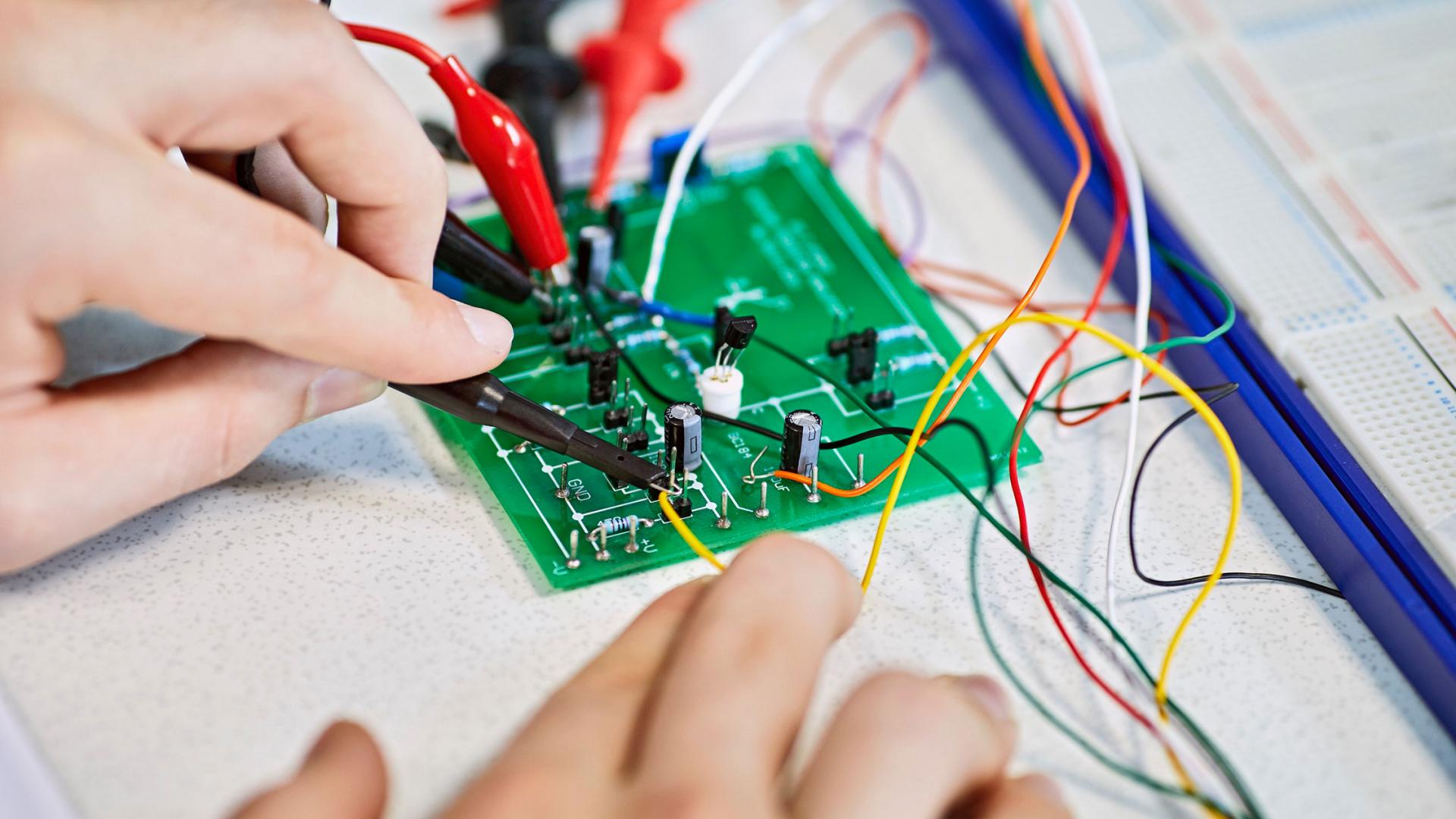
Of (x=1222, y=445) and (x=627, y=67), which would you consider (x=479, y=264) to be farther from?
(x=1222, y=445)

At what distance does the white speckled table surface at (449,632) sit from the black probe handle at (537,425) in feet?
→ 0.28

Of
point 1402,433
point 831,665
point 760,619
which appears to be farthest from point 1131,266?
point 760,619

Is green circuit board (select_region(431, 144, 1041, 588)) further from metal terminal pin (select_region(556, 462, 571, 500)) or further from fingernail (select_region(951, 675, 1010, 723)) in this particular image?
fingernail (select_region(951, 675, 1010, 723))

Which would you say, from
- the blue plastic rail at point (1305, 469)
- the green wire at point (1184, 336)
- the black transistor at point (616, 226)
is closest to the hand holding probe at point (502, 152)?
the black transistor at point (616, 226)

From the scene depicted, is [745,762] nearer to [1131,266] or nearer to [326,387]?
[326,387]

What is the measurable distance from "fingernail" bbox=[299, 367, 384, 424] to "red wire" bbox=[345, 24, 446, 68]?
1.03ft

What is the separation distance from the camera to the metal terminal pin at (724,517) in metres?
1.15

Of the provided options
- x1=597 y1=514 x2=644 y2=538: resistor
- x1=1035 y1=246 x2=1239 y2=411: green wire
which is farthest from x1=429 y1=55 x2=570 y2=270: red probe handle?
x1=1035 y1=246 x2=1239 y2=411: green wire

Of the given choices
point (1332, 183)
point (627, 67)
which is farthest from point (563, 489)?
point (1332, 183)

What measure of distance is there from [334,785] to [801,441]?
0.49 metres

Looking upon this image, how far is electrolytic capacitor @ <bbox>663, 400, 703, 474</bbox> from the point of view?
1.15 m

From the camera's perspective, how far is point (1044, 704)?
1055 mm

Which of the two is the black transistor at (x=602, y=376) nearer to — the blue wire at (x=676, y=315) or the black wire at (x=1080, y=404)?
the blue wire at (x=676, y=315)

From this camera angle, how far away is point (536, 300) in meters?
1.36
